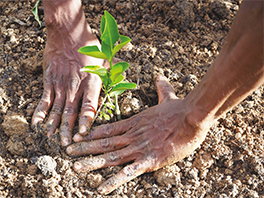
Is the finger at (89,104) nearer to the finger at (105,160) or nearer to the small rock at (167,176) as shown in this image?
the finger at (105,160)

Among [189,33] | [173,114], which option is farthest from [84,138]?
[189,33]

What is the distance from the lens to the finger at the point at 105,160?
1.43 m

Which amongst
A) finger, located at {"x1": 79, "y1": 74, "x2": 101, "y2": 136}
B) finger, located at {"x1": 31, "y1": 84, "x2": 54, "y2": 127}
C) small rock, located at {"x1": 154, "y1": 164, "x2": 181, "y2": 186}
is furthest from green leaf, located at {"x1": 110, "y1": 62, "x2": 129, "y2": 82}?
small rock, located at {"x1": 154, "y1": 164, "x2": 181, "y2": 186}

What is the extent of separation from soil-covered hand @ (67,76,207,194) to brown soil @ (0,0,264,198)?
2.3 inches

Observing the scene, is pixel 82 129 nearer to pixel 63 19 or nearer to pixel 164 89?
pixel 164 89

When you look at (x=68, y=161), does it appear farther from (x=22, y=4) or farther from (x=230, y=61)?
(x=22, y=4)

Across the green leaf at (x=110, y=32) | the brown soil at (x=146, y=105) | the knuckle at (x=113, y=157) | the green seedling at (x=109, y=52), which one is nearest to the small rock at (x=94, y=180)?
the brown soil at (x=146, y=105)

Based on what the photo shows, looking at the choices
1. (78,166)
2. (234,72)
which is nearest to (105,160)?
(78,166)

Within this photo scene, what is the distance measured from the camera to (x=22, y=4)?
2240 millimetres

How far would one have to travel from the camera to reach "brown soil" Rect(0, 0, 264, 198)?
55.9 inches

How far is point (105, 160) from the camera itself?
1.45 metres

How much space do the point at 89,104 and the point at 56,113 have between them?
0.66ft

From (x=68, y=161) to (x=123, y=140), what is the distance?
0.32m

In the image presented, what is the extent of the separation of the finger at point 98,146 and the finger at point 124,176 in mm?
147
